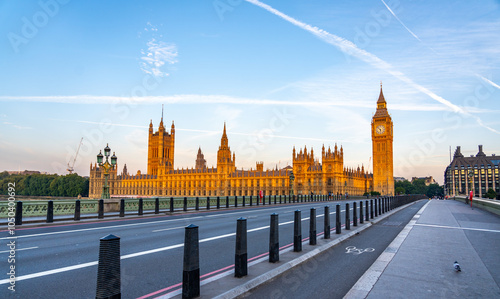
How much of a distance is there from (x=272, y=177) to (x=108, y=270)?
123 metres

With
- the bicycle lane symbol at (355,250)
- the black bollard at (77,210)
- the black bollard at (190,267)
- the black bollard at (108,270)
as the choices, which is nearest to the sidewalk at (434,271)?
the bicycle lane symbol at (355,250)

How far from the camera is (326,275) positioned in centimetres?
630

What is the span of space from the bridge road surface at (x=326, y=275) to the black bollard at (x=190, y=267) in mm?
832

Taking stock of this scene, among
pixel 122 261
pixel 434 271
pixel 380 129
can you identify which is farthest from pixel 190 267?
pixel 380 129

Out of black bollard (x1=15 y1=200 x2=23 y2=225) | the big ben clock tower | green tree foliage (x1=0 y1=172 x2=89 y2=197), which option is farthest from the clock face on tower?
black bollard (x1=15 y1=200 x2=23 y2=225)

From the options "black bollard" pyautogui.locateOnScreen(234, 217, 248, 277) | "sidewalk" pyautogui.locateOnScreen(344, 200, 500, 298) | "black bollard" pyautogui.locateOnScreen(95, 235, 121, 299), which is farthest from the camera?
"black bollard" pyautogui.locateOnScreen(234, 217, 248, 277)

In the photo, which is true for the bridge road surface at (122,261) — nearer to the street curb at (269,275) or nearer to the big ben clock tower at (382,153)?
the street curb at (269,275)

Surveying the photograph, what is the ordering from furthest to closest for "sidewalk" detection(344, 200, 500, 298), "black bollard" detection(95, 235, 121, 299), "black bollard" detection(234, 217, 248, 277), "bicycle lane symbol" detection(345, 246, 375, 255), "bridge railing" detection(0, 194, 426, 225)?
"bridge railing" detection(0, 194, 426, 225) → "bicycle lane symbol" detection(345, 246, 375, 255) → "black bollard" detection(234, 217, 248, 277) → "sidewalk" detection(344, 200, 500, 298) → "black bollard" detection(95, 235, 121, 299)

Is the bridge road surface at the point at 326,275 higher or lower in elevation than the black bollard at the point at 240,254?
lower

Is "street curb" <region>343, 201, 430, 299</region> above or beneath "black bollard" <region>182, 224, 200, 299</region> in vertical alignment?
beneath

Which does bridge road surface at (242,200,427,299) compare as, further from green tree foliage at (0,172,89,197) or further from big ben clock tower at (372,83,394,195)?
green tree foliage at (0,172,89,197)

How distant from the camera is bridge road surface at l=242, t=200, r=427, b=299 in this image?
522cm

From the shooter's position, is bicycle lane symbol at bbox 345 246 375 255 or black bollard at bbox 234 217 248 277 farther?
bicycle lane symbol at bbox 345 246 375 255

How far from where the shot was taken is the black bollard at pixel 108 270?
3.58 metres
